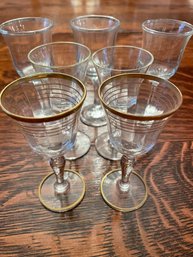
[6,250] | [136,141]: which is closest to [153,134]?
[136,141]

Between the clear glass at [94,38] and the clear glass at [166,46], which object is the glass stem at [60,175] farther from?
the clear glass at [166,46]

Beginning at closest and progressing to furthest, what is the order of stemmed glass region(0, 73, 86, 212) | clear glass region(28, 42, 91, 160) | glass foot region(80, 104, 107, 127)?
stemmed glass region(0, 73, 86, 212) < clear glass region(28, 42, 91, 160) < glass foot region(80, 104, 107, 127)

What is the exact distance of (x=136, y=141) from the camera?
401 millimetres

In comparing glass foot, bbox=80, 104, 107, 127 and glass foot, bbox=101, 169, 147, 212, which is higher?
glass foot, bbox=80, 104, 107, 127

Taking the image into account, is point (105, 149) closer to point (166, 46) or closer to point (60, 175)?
point (60, 175)

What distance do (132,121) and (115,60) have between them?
0.23 m

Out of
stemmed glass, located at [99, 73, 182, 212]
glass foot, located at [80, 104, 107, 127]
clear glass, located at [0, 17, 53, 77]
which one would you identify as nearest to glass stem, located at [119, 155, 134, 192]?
stemmed glass, located at [99, 73, 182, 212]

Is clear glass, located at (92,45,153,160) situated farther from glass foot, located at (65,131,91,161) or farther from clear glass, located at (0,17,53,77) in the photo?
clear glass, located at (0,17,53,77)

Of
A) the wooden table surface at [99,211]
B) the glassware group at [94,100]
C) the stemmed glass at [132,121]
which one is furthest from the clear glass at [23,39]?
the stemmed glass at [132,121]

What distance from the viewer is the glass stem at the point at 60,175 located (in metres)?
0.43

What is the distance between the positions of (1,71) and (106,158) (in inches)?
14.6

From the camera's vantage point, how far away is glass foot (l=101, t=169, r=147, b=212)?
0.43m

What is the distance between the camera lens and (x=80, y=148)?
0.53m

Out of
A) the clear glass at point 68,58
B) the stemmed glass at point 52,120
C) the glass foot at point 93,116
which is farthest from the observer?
the glass foot at point 93,116
